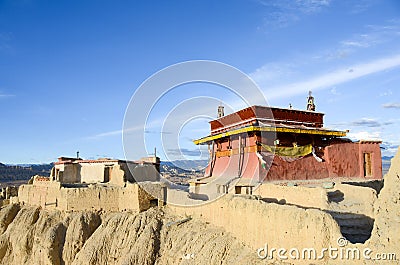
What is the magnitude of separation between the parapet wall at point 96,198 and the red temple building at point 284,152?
4524 mm

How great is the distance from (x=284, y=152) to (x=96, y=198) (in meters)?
11.0

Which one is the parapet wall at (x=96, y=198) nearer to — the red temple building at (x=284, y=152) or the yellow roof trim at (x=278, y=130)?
the red temple building at (x=284, y=152)

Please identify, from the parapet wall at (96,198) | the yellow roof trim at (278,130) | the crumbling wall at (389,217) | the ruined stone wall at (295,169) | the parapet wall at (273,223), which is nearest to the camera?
the crumbling wall at (389,217)

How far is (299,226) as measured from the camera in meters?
8.48

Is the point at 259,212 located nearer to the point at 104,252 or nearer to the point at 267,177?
the point at 267,177

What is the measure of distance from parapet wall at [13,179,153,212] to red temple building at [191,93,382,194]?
4524 millimetres

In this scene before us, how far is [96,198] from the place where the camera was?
754 inches

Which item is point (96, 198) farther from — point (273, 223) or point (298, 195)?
point (273, 223)

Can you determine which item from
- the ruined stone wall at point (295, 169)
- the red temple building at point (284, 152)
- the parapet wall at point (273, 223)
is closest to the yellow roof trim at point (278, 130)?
the red temple building at point (284, 152)

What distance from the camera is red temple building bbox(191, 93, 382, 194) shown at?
19.0 meters

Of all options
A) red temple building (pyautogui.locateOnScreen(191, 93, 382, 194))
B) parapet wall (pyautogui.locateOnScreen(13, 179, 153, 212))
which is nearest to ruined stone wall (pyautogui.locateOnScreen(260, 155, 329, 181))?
red temple building (pyautogui.locateOnScreen(191, 93, 382, 194))

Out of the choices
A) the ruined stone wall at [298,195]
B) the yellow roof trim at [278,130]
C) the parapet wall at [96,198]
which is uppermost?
the yellow roof trim at [278,130]

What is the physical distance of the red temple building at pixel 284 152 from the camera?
750 inches

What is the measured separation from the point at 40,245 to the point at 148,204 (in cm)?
700
